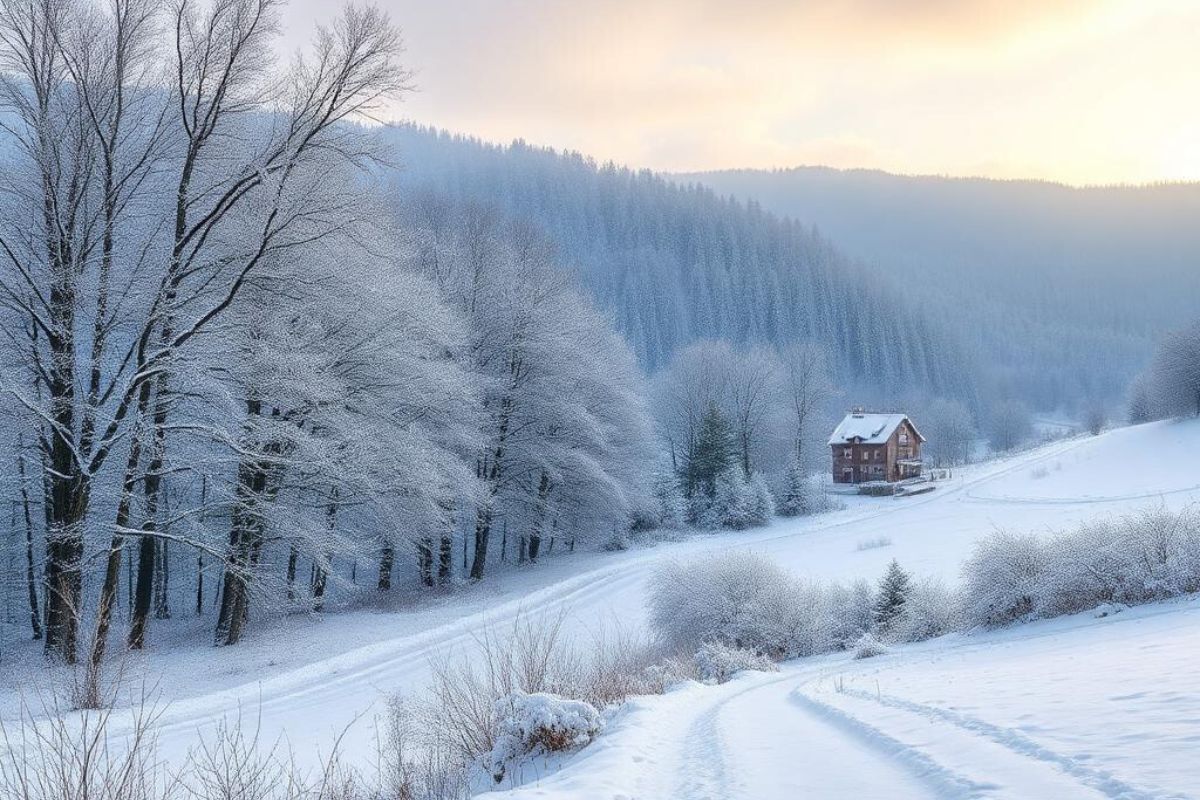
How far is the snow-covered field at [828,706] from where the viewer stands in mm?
4328

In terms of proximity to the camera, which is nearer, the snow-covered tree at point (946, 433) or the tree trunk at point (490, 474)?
the tree trunk at point (490, 474)

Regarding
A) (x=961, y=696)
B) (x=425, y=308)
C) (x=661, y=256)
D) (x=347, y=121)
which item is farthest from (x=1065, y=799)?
(x=661, y=256)

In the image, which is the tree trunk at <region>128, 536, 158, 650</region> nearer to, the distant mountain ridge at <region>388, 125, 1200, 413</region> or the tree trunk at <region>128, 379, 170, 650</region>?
the tree trunk at <region>128, 379, 170, 650</region>

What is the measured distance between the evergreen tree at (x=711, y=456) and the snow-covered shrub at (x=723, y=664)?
26.7 metres

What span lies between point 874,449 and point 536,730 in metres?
54.7

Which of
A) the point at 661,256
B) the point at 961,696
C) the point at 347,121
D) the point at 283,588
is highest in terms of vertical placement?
the point at 661,256

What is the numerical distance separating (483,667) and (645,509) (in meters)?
20.5

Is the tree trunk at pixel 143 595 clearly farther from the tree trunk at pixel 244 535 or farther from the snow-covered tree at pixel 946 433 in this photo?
the snow-covered tree at pixel 946 433

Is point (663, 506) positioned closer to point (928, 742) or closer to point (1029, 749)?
point (928, 742)

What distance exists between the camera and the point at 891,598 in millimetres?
16891

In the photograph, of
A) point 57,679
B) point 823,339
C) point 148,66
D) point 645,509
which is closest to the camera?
point 57,679

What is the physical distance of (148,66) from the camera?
13.6 meters

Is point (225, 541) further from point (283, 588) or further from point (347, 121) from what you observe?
point (347, 121)

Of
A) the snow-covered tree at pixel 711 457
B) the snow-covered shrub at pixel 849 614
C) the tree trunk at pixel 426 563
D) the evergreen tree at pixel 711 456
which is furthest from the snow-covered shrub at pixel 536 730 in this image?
the evergreen tree at pixel 711 456
